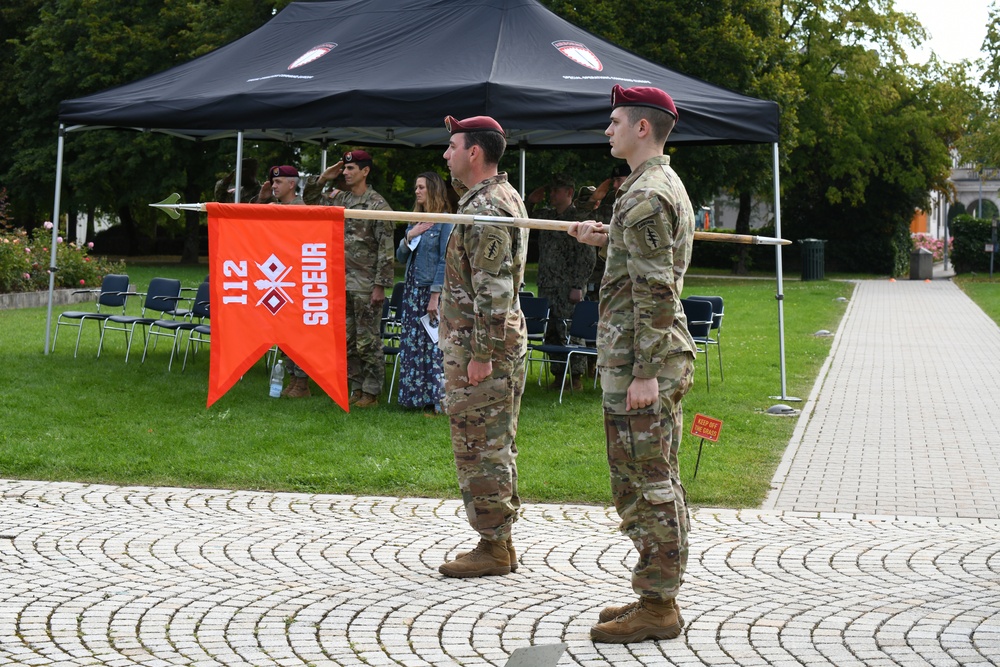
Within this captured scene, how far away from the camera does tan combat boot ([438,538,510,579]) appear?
5.74 metres

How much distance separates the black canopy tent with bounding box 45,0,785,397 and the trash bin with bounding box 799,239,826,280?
86.8 ft

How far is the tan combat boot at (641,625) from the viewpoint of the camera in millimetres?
4781

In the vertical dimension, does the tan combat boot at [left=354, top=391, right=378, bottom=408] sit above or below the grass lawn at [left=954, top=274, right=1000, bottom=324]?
below

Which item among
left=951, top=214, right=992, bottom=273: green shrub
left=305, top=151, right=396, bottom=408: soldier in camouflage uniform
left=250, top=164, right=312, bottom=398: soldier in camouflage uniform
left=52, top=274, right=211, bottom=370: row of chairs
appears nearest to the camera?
left=305, top=151, right=396, bottom=408: soldier in camouflage uniform

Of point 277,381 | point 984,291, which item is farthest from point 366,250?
point 984,291

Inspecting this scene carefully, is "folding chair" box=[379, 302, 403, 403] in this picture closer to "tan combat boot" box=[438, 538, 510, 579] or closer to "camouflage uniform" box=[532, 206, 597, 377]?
"camouflage uniform" box=[532, 206, 597, 377]

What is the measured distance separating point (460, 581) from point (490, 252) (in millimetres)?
1530

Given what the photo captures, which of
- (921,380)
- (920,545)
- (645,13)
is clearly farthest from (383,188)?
(920,545)

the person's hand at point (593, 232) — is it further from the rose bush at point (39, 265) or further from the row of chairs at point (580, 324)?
the rose bush at point (39, 265)

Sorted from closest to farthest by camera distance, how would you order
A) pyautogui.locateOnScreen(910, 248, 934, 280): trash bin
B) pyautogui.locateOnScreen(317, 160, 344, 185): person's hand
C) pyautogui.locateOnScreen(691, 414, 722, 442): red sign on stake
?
pyautogui.locateOnScreen(691, 414, 722, 442): red sign on stake → pyautogui.locateOnScreen(317, 160, 344, 185): person's hand → pyautogui.locateOnScreen(910, 248, 934, 280): trash bin

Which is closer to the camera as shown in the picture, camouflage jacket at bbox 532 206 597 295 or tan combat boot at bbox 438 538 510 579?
tan combat boot at bbox 438 538 510 579

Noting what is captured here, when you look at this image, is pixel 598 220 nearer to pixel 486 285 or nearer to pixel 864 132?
pixel 486 285

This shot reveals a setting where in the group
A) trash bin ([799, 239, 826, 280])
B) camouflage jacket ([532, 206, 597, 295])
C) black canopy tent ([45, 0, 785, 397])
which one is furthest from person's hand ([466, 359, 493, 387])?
trash bin ([799, 239, 826, 280])

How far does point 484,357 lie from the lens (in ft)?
18.5
